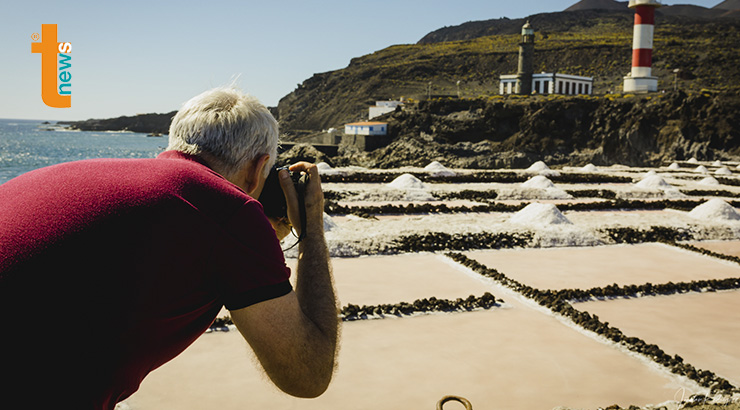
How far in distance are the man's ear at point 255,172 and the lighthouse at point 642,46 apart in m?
39.8

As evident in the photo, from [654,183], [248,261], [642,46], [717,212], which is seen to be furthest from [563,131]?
[248,261]

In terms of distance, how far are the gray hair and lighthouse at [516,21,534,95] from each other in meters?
47.9

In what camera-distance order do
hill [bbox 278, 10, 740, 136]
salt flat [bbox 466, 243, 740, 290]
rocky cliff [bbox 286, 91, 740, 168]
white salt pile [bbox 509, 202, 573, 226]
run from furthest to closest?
hill [bbox 278, 10, 740, 136] < rocky cliff [bbox 286, 91, 740, 168] < white salt pile [bbox 509, 202, 573, 226] < salt flat [bbox 466, 243, 740, 290]

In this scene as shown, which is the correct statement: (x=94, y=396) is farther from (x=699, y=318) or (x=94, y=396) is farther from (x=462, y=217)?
(x=462, y=217)

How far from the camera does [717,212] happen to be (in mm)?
9344

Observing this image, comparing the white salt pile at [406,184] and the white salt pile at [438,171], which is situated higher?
the white salt pile at [438,171]

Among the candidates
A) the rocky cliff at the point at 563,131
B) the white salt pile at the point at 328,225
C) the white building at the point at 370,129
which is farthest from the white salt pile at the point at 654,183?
the white building at the point at 370,129

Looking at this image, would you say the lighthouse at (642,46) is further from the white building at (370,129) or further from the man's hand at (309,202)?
the man's hand at (309,202)

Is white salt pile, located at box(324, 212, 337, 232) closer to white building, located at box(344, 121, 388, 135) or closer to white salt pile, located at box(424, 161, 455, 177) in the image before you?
white salt pile, located at box(424, 161, 455, 177)

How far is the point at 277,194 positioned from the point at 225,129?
310 millimetres

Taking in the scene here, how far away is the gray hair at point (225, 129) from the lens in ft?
5.17

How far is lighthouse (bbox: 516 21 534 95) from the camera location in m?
46.3

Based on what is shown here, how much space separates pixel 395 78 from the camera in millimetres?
76000

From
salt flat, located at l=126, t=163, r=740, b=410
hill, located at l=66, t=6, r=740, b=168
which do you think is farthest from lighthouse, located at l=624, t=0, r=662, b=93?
salt flat, located at l=126, t=163, r=740, b=410
